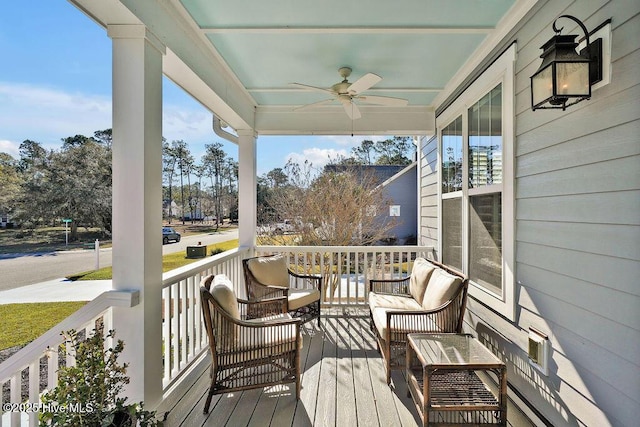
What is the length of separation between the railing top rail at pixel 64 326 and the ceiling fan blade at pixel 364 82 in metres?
2.48

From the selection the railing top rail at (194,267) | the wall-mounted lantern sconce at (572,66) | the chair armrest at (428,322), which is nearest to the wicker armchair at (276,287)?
the railing top rail at (194,267)

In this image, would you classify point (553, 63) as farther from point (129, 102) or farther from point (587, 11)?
point (129, 102)

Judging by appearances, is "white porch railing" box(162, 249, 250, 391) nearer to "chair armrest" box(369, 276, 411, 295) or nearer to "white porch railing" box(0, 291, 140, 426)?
"white porch railing" box(0, 291, 140, 426)

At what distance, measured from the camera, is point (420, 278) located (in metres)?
3.55

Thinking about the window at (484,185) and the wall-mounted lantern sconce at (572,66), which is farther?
the window at (484,185)

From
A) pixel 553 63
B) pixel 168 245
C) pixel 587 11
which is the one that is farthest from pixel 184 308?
pixel 587 11

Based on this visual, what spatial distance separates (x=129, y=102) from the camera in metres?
2.07

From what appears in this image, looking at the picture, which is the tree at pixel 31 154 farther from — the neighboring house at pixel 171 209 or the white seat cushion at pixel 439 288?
the white seat cushion at pixel 439 288

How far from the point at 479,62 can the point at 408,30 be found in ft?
3.17

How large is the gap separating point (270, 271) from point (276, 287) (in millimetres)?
285

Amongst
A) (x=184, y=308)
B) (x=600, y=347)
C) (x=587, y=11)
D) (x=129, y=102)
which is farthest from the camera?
(x=184, y=308)

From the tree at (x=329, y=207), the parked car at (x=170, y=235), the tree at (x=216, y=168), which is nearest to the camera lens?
the parked car at (x=170, y=235)

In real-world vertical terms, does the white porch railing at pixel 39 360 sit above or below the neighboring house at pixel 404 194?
below

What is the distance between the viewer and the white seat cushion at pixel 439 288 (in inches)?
113
